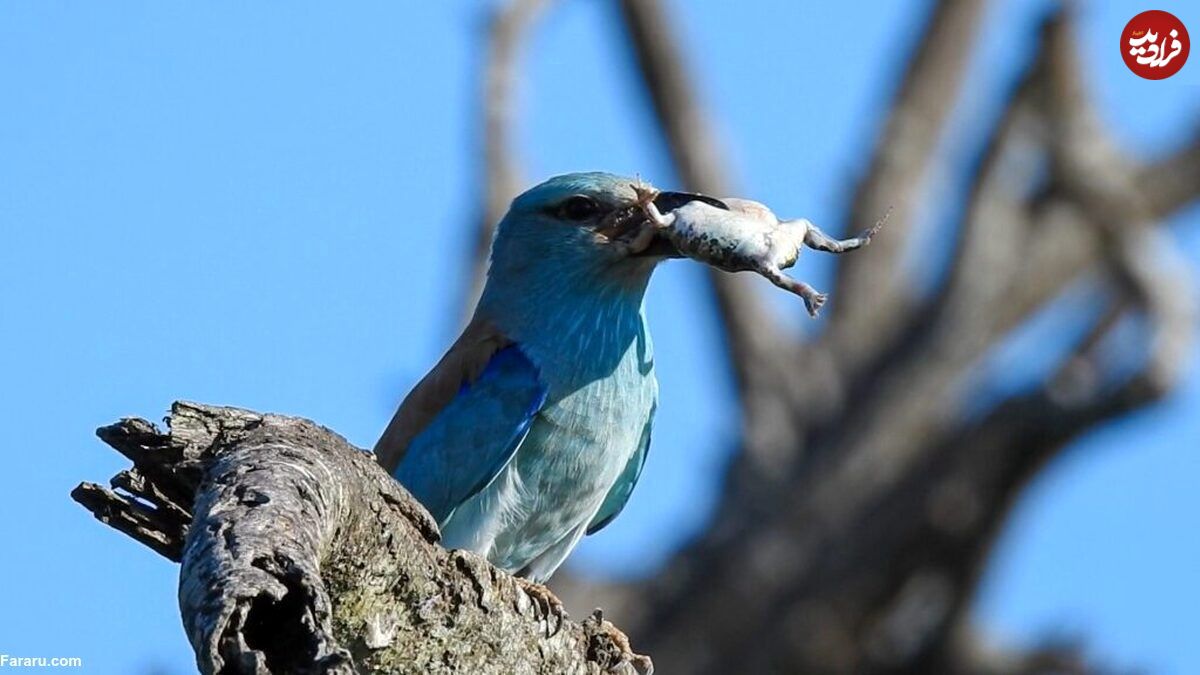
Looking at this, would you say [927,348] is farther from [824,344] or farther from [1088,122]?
[1088,122]

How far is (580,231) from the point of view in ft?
20.6

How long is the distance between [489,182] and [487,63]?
29.2 inches

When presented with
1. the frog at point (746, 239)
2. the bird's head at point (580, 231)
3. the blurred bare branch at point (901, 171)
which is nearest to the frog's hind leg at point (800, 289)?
the frog at point (746, 239)

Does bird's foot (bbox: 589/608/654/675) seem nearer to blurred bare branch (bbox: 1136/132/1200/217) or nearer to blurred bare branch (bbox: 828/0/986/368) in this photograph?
blurred bare branch (bbox: 1136/132/1200/217)

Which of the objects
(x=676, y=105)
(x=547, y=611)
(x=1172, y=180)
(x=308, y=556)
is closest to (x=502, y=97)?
(x=676, y=105)

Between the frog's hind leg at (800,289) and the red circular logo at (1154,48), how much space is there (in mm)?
5642

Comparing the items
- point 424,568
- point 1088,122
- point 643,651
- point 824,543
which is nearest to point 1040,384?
point 1088,122

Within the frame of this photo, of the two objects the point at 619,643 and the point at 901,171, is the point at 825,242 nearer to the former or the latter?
Answer: the point at 619,643

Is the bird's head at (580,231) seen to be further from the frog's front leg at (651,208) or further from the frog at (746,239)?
the frog at (746,239)

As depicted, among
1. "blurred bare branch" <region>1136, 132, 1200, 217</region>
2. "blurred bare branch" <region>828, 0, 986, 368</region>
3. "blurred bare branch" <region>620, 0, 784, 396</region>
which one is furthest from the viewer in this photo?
"blurred bare branch" <region>828, 0, 986, 368</region>

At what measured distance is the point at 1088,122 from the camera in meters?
10.8

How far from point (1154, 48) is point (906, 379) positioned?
299cm

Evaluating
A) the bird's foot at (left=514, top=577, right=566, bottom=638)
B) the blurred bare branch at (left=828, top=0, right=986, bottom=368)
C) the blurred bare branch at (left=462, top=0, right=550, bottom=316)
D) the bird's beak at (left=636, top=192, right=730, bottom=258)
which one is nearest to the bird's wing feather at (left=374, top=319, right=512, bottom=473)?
the bird's beak at (left=636, top=192, right=730, bottom=258)

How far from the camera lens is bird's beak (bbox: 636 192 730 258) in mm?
5797
